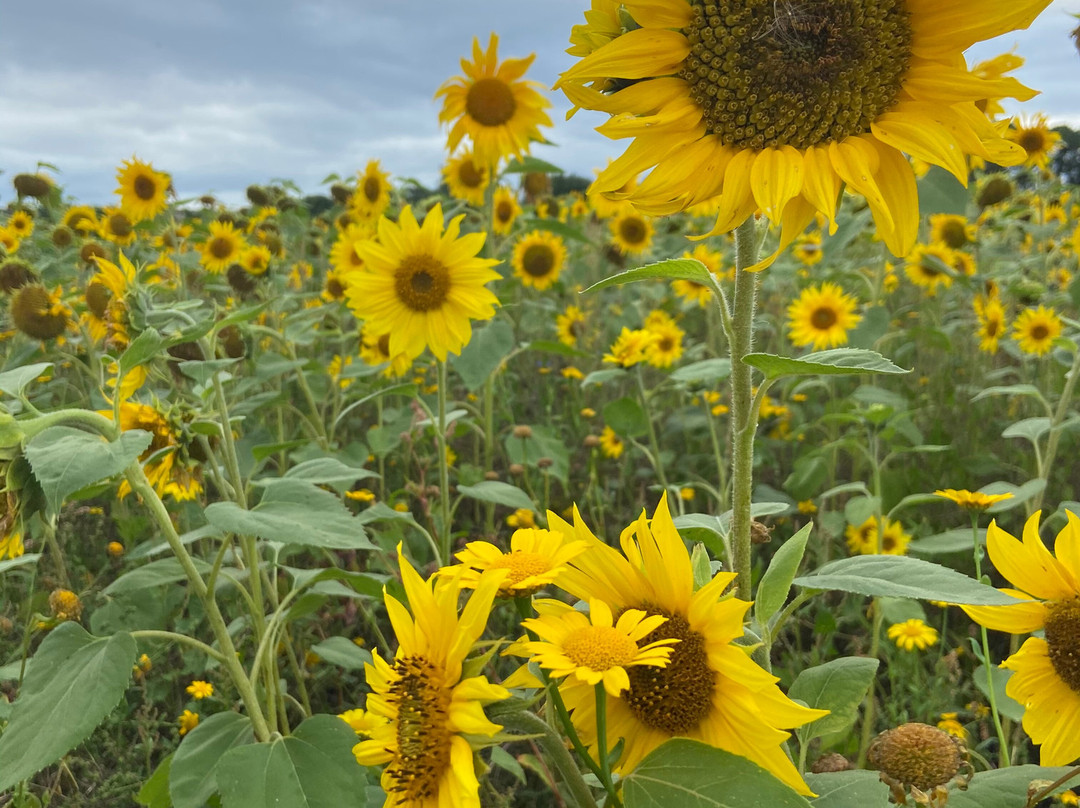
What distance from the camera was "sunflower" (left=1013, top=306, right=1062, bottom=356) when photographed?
3797 millimetres

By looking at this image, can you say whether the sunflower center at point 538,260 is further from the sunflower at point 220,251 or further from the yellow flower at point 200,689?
the yellow flower at point 200,689

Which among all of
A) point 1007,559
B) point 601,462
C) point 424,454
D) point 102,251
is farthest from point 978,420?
point 102,251

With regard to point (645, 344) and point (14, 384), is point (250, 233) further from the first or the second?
point (14, 384)

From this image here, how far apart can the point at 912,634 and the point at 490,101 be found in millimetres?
2824

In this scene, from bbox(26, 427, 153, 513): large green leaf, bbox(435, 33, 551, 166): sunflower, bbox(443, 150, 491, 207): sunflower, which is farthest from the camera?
bbox(443, 150, 491, 207): sunflower

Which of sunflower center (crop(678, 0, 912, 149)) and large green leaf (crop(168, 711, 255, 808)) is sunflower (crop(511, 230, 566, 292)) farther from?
sunflower center (crop(678, 0, 912, 149))

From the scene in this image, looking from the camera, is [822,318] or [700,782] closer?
[700,782]

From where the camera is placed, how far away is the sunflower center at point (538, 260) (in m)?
4.75

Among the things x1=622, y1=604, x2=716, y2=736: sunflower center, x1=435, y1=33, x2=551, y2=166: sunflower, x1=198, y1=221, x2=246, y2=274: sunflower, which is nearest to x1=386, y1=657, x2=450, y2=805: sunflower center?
x1=622, y1=604, x2=716, y2=736: sunflower center

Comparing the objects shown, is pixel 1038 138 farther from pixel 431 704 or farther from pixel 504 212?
pixel 431 704

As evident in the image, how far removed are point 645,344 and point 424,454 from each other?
1221 millimetres

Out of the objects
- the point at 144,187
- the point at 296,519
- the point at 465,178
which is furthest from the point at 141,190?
the point at 296,519

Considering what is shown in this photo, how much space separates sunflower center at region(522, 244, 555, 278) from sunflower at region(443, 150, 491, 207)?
432 mm

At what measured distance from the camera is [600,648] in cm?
72
